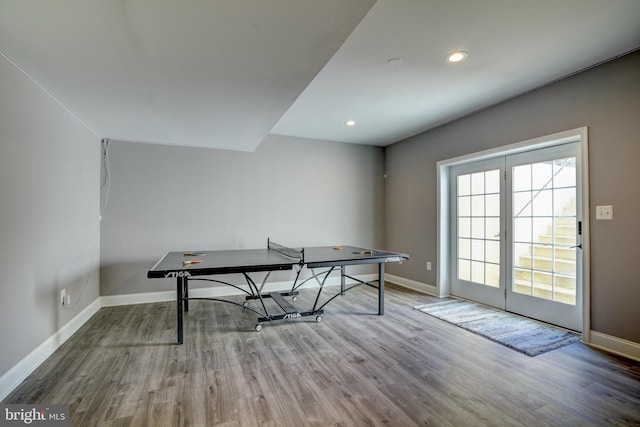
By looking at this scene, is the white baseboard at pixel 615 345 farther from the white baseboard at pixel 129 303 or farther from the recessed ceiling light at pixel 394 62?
the recessed ceiling light at pixel 394 62

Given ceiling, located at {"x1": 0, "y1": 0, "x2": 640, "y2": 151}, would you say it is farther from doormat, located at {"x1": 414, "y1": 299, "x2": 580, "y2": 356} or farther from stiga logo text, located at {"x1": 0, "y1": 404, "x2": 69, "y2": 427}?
doormat, located at {"x1": 414, "y1": 299, "x2": 580, "y2": 356}

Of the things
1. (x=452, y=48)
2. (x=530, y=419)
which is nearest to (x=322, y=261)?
(x=530, y=419)

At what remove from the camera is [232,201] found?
454 centimetres

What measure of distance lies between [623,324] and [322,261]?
2.53 metres

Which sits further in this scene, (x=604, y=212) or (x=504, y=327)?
(x=504, y=327)

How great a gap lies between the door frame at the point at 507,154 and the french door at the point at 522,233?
84 mm

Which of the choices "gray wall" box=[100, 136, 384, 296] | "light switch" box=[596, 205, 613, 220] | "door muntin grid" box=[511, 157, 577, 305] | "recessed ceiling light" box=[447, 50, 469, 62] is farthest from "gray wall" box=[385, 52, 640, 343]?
"gray wall" box=[100, 136, 384, 296]

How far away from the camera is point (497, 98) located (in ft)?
11.0

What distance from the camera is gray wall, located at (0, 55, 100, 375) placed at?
199cm

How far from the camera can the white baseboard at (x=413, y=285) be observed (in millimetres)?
4474

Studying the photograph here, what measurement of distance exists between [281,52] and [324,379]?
7.16ft

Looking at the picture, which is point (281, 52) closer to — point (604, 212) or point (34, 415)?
point (34, 415)

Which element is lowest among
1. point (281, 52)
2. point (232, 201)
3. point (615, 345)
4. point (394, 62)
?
point (615, 345)

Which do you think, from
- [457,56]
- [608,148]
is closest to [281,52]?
[457,56]
